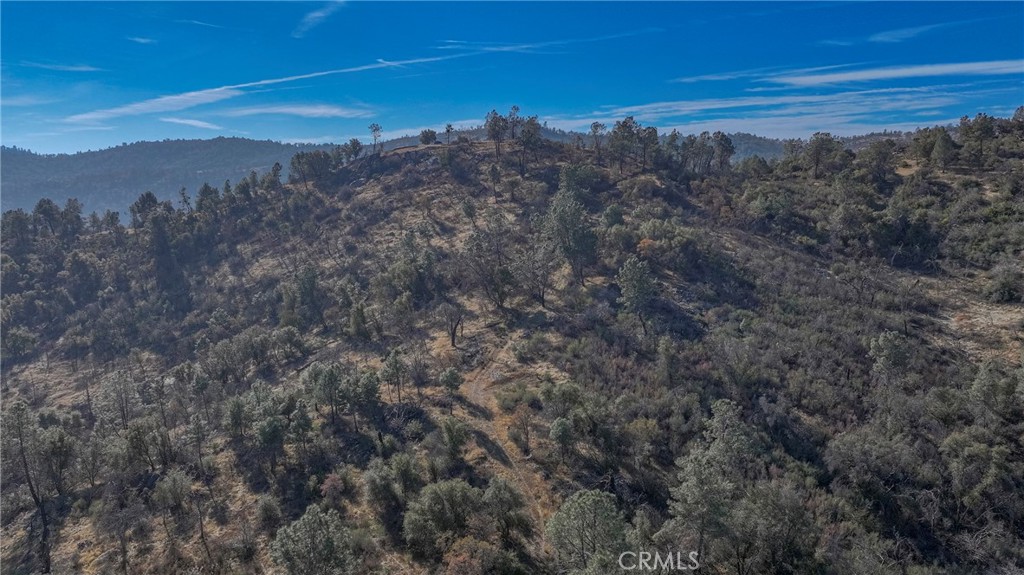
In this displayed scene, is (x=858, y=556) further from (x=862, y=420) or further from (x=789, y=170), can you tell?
(x=789, y=170)

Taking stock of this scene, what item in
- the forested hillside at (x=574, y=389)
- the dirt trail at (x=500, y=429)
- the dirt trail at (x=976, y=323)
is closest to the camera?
the forested hillside at (x=574, y=389)

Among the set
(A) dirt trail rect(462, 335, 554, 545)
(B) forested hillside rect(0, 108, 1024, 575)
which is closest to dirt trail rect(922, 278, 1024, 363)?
(B) forested hillside rect(0, 108, 1024, 575)

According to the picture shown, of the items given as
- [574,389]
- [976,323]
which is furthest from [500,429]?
[976,323]

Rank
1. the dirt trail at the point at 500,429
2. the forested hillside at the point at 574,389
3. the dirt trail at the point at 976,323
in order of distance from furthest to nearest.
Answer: the dirt trail at the point at 976,323
the dirt trail at the point at 500,429
the forested hillside at the point at 574,389

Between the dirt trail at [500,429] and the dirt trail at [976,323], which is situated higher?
the dirt trail at [976,323]

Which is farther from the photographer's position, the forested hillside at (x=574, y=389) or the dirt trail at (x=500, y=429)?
the dirt trail at (x=500, y=429)

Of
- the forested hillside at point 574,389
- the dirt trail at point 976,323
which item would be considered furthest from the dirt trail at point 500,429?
the dirt trail at point 976,323

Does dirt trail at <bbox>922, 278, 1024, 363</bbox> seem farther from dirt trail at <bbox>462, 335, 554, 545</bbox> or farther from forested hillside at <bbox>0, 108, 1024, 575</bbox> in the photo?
dirt trail at <bbox>462, 335, 554, 545</bbox>

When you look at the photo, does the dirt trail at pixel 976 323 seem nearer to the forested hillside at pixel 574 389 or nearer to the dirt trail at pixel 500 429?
the forested hillside at pixel 574 389
